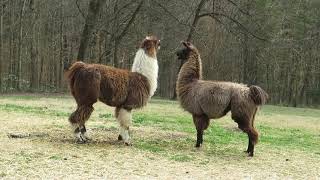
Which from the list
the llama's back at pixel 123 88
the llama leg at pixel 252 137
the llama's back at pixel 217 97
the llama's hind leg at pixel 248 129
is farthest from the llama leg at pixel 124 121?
the llama leg at pixel 252 137

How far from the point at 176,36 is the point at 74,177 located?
2491 centimetres

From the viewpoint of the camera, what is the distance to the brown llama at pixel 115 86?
8.88 meters

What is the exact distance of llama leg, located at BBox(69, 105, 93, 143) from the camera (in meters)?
8.88

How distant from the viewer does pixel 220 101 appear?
30.1 ft

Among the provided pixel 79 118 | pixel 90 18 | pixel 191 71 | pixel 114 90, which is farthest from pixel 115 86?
pixel 90 18

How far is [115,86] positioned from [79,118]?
2.80 feet

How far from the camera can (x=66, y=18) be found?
31953 mm

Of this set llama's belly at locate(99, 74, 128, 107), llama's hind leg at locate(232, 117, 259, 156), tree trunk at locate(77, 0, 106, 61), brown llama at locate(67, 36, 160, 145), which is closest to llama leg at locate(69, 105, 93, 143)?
brown llama at locate(67, 36, 160, 145)

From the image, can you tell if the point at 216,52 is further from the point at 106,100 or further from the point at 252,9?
the point at 106,100

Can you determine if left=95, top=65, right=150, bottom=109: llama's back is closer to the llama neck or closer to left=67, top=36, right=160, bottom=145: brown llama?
left=67, top=36, right=160, bottom=145: brown llama

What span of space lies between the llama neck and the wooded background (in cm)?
1400

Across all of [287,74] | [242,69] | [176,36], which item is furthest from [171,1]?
[287,74]

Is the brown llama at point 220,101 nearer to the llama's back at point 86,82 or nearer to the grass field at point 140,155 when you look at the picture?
the grass field at point 140,155

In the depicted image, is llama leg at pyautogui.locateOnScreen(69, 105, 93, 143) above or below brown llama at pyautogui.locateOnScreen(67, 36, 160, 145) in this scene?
below
